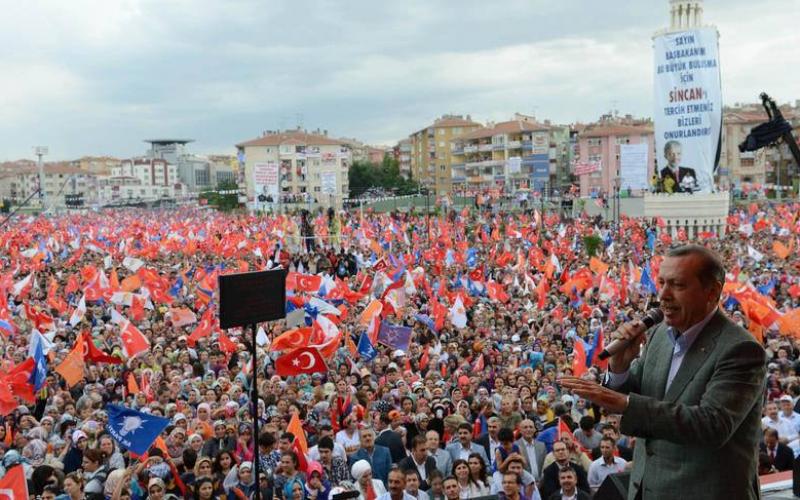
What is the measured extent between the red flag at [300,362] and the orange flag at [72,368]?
2.93 meters

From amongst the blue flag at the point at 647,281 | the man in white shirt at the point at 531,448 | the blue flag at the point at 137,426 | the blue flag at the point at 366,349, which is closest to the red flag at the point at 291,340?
the blue flag at the point at 366,349

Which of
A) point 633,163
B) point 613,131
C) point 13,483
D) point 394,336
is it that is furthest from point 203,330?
point 613,131

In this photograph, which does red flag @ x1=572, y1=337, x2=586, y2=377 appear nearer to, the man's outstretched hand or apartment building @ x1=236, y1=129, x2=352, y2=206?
the man's outstretched hand

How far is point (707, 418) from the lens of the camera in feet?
8.51

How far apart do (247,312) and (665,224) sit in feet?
134

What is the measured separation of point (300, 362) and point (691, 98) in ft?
112

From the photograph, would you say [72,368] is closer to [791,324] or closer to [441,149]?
[791,324]

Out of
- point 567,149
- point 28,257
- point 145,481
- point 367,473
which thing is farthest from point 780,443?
point 567,149

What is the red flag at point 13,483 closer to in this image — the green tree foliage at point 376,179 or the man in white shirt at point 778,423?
the man in white shirt at point 778,423

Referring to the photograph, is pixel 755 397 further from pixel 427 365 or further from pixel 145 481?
pixel 427 365

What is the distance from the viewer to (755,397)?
2693mm

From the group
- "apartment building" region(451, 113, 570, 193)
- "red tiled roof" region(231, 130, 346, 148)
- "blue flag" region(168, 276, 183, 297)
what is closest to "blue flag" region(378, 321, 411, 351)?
"blue flag" region(168, 276, 183, 297)

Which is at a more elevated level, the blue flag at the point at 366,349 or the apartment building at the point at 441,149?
the apartment building at the point at 441,149

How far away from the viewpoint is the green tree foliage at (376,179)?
348 feet
